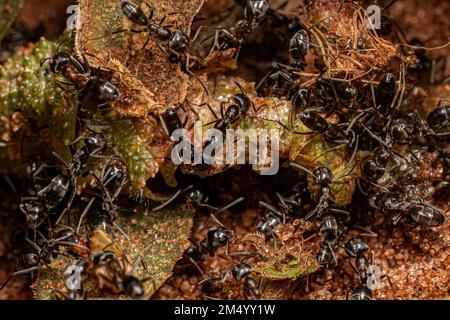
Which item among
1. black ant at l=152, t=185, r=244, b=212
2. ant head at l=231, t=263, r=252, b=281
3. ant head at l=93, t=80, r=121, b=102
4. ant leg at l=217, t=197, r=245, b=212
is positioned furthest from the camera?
ant leg at l=217, t=197, r=245, b=212

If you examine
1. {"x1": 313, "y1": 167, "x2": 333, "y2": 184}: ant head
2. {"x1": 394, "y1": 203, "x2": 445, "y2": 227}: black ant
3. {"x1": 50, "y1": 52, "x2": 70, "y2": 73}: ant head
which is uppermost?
{"x1": 50, "y1": 52, "x2": 70, "y2": 73}: ant head

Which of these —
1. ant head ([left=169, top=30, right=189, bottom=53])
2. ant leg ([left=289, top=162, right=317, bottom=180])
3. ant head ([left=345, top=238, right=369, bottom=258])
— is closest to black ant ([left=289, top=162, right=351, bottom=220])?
ant leg ([left=289, top=162, right=317, bottom=180])

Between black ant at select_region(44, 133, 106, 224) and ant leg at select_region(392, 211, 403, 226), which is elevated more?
black ant at select_region(44, 133, 106, 224)

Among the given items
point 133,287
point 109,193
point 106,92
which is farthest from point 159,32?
point 133,287

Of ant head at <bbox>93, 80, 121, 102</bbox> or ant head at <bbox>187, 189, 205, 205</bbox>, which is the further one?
ant head at <bbox>187, 189, 205, 205</bbox>

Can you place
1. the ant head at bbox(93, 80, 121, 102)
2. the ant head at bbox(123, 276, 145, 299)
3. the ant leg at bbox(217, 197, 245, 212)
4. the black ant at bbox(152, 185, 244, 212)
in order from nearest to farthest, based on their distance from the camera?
the ant head at bbox(123, 276, 145, 299), the ant head at bbox(93, 80, 121, 102), the black ant at bbox(152, 185, 244, 212), the ant leg at bbox(217, 197, 245, 212)

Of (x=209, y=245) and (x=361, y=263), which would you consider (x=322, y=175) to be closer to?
(x=361, y=263)

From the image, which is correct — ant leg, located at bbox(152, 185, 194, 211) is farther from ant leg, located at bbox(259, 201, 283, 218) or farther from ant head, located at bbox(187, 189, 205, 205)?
ant leg, located at bbox(259, 201, 283, 218)

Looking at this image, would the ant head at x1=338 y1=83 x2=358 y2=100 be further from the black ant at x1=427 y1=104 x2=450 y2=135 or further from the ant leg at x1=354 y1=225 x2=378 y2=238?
the ant leg at x1=354 y1=225 x2=378 y2=238
